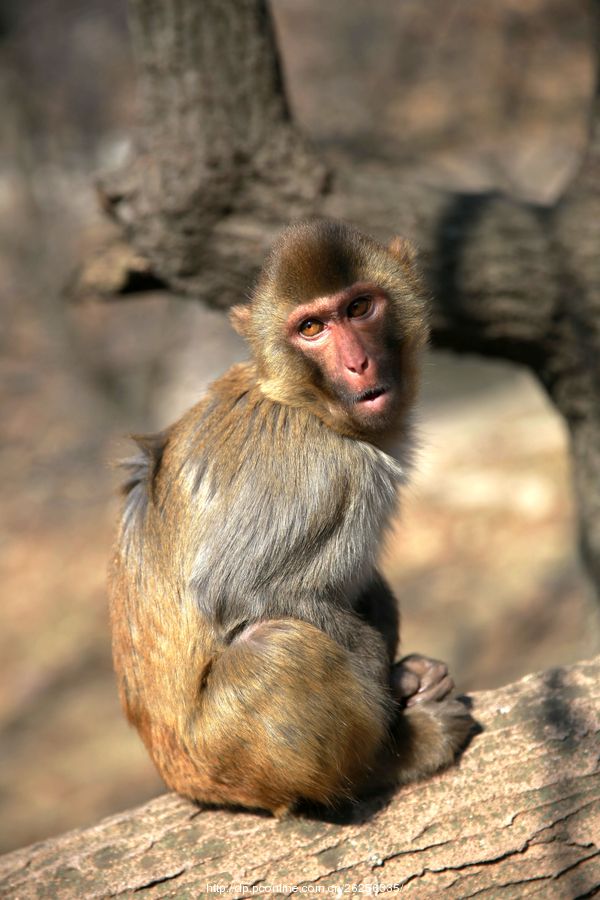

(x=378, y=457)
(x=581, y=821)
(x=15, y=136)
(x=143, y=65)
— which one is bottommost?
(x=581, y=821)

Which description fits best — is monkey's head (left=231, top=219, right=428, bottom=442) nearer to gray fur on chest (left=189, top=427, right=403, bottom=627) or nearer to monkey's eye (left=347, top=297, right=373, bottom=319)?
monkey's eye (left=347, top=297, right=373, bottom=319)

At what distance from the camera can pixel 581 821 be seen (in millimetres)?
3613

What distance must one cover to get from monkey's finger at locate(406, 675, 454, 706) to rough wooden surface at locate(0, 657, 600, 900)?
0.23 meters

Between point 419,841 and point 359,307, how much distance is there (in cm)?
204

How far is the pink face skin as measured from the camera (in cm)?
400

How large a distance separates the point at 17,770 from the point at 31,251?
724 centimetres

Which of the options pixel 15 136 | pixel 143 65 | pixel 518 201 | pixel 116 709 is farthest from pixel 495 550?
pixel 15 136

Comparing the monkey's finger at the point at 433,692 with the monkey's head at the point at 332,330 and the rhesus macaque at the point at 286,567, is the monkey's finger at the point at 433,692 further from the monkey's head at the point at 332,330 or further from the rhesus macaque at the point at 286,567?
the monkey's head at the point at 332,330

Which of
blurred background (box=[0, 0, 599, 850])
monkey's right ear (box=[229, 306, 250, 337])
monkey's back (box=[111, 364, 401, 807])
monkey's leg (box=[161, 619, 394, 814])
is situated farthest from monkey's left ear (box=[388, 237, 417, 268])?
blurred background (box=[0, 0, 599, 850])

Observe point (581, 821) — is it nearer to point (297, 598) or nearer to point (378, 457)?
point (297, 598)

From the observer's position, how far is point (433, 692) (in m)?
4.24

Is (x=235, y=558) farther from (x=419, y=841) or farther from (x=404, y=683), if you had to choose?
(x=419, y=841)

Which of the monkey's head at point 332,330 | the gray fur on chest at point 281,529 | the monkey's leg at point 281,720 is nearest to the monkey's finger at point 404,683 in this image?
the monkey's leg at point 281,720

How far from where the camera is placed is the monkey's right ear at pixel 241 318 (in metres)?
4.34
